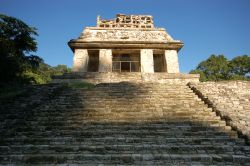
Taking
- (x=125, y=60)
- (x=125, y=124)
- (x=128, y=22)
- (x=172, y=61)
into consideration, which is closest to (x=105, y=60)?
(x=125, y=60)

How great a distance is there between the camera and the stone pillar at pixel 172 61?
12.7 metres

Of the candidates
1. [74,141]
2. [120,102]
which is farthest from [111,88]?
[74,141]

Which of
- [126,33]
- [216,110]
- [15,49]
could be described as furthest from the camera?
[126,33]

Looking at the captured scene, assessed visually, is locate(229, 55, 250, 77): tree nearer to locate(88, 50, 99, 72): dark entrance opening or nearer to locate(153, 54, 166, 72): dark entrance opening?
locate(153, 54, 166, 72): dark entrance opening

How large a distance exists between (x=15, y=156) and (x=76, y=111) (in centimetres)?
228

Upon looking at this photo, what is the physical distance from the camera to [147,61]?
12656 mm

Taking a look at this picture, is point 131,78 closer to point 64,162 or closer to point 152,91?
point 152,91

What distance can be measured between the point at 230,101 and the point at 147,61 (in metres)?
6.40

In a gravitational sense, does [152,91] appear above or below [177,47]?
below

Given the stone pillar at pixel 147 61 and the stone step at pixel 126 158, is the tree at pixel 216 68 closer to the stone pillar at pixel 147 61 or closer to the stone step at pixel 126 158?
the stone pillar at pixel 147 61

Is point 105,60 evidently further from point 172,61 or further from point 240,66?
point 240,66

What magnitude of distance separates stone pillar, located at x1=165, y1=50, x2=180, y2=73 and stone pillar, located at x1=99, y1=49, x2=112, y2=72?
3.39m

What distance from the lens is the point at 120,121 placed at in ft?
18.8

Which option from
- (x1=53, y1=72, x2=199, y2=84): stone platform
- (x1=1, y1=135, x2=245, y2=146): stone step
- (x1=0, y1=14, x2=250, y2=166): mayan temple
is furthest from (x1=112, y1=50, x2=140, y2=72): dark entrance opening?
(x1=1, y1=135, x2=245, y2=146): stone step
